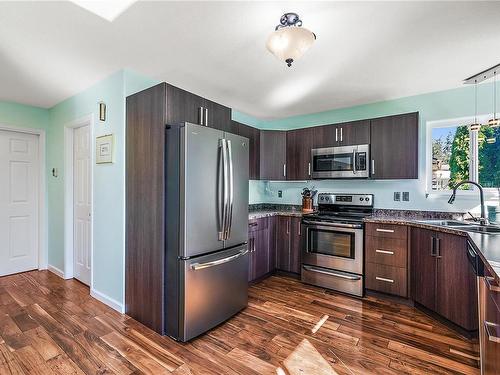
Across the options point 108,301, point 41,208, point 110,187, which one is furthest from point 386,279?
point 41,208

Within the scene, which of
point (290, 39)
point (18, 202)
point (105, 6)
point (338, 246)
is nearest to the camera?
point (290, 39)

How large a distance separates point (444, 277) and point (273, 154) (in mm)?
2575

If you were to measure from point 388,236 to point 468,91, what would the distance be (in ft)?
6.32

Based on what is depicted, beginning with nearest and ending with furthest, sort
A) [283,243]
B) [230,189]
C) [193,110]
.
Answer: [230,189] < [193,110] < [283,243]

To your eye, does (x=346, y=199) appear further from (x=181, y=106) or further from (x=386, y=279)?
(x=181, y=106)

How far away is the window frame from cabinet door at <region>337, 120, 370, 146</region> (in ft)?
2.40

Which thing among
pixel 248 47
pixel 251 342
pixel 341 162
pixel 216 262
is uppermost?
pixel 248 47

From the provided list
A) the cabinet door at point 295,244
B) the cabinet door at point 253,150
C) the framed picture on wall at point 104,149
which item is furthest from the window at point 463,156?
the framed picture on wall at point 104,149

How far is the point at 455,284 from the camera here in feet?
7.52

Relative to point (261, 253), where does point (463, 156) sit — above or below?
above

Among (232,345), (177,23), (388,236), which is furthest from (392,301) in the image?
(177,23)

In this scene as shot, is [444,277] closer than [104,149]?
Yes

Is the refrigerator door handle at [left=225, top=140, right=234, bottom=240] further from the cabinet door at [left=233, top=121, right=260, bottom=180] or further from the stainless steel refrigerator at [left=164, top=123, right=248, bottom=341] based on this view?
the cabinet door at [left=233, top=121, right=260, bottom=180]

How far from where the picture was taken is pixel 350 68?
99.5 inches
